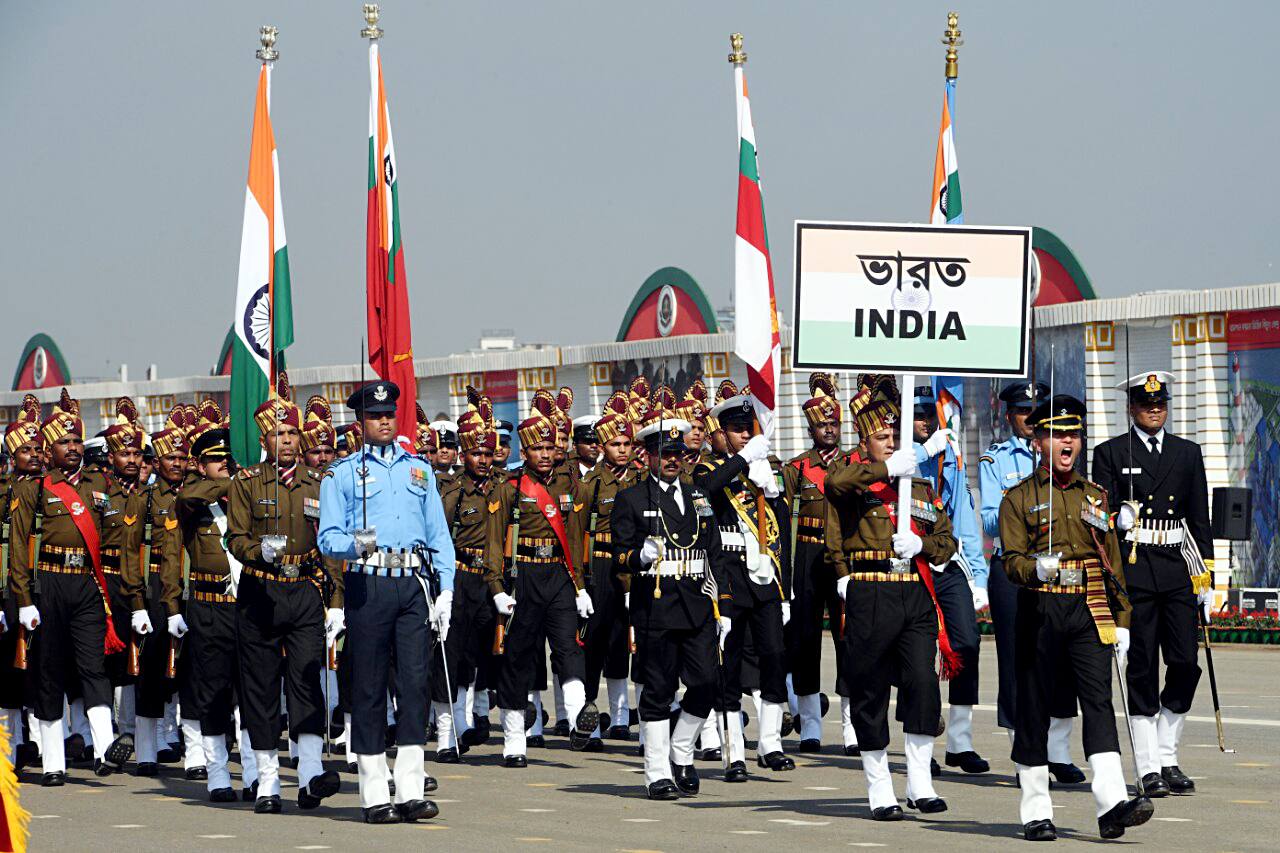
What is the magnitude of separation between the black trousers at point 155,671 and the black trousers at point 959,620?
495cm

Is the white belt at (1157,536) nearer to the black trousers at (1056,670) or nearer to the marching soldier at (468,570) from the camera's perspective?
the black trousers at (1056,670)

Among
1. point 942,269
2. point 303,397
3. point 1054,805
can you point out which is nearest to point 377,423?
point 942,269

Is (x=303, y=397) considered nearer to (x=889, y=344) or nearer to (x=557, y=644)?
(x=557, y=644)

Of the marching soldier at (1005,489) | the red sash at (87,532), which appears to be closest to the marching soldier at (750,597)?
the marching soldier at (1005,489)

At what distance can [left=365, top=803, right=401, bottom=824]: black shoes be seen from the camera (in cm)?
1186

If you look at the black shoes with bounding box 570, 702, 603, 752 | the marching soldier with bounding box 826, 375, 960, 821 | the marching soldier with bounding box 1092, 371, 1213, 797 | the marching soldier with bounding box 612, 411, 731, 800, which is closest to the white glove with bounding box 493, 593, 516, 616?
the black shoes with bounding box 570, 702, 603, 752

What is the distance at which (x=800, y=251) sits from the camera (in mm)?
11734

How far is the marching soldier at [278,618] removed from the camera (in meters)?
12.6

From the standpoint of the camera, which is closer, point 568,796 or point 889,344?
point 889,344

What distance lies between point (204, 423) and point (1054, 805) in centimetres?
646

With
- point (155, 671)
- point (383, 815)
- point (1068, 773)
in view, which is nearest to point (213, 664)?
point (155, 671)

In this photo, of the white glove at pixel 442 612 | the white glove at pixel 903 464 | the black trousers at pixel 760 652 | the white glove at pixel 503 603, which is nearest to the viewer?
the white glove at pixel 903 464

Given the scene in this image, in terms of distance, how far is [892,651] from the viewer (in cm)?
1167

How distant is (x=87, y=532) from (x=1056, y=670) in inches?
266
